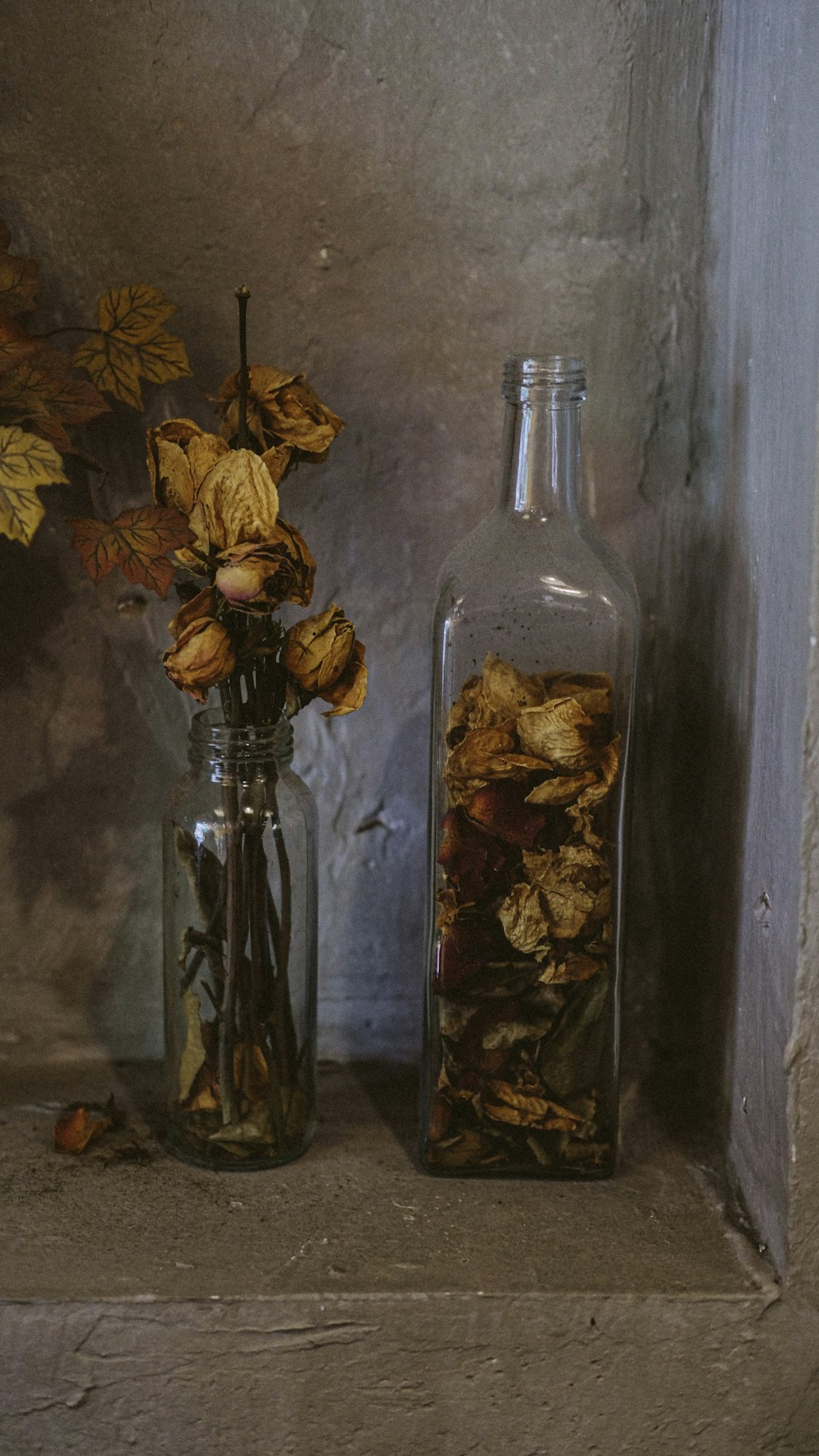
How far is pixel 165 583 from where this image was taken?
685mm

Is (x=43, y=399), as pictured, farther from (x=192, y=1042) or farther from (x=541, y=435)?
(x=192, y=1042)

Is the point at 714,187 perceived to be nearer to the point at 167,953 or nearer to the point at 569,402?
the point at 569,402

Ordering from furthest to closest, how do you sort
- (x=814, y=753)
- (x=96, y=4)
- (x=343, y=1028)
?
(x=343, y=1028), (x=96, y=4), (x=814, y=753)

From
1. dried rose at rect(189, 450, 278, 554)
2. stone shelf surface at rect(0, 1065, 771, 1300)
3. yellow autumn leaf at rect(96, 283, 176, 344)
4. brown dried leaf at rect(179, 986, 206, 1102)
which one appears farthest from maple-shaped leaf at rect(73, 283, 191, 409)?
stone shelf surface at rect(0, 1065, 771, 1300)

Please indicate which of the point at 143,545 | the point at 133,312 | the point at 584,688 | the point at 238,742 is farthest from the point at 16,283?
the point at 584,688

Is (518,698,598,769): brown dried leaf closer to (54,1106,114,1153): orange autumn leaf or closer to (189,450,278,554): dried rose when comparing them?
(189,450,278,554): dried rose

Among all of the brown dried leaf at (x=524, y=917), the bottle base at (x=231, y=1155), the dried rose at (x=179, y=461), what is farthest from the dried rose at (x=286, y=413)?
the bottle base at (x=231, y=1155)

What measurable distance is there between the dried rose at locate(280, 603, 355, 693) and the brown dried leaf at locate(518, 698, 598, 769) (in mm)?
102

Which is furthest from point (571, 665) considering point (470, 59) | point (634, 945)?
point (470, 59)

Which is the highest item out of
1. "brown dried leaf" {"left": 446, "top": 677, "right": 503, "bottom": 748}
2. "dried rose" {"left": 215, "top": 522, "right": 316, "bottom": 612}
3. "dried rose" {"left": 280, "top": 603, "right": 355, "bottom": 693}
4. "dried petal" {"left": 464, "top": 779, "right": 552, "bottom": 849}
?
"dried rose" {"left": 215, "top": 522, "right": 316, "bottom": 612}

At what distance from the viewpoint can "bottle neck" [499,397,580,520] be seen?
71 cm

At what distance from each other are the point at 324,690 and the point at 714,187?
0.39 meters

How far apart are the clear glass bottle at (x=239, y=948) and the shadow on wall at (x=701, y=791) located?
0.80 ft

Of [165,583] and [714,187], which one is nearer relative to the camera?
[165,583]
